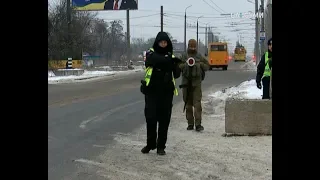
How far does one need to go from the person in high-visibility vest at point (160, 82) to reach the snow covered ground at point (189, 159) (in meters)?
0.51

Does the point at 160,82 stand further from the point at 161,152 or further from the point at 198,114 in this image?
the point at 198,114

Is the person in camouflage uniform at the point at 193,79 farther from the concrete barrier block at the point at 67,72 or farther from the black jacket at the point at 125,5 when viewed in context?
the black jacket at the point at 125,5

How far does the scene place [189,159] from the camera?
668cm

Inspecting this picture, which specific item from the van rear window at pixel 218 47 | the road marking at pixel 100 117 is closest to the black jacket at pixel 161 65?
the road marking at pixel 100 117

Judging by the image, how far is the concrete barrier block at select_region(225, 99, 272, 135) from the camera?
830 cm

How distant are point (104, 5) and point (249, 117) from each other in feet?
156

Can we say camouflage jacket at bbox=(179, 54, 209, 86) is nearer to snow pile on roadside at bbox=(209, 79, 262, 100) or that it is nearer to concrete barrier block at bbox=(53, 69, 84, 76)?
snow pile on roadside at bbox=(209, 79, 262, 100)

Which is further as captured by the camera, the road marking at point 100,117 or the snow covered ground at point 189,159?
the road marking at point 100,117

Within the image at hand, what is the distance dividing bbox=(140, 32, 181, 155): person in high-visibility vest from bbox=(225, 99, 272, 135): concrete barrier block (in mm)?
1875

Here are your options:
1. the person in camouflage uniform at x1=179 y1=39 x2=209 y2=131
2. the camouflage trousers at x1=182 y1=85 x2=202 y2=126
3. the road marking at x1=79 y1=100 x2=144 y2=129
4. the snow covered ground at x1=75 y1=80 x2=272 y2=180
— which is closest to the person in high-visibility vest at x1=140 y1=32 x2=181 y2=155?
the snow covered ground at x1=75 y1=80 x2=272 y2=180

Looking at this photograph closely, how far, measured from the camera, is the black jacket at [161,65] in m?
6.80
